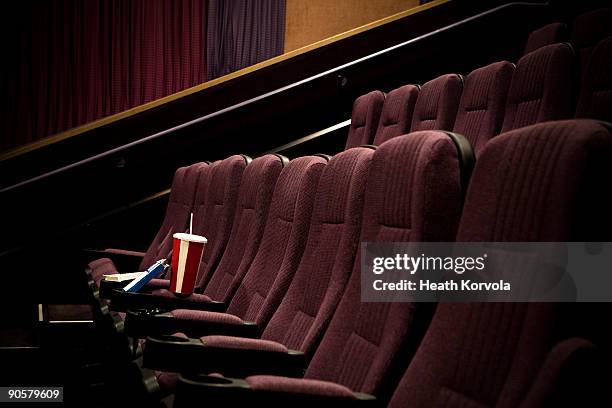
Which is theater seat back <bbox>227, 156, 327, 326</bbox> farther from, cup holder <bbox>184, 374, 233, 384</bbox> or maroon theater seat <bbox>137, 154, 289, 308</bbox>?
cup holder <bbox>184, 374, 233, 384</bbox>

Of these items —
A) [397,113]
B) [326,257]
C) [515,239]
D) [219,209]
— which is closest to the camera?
[515,239]

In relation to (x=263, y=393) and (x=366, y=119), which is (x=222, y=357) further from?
(x=366, y=119)

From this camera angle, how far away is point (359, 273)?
451 millimetres

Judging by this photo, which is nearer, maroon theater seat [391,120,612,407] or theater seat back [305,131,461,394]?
maroon theater seat [391,120,612,407]

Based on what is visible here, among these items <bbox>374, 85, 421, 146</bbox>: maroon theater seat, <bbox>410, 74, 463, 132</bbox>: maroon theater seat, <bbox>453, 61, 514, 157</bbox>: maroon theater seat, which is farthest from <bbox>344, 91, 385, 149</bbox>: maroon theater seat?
<bbox>453, 61, 514, 157</bbox>: maroon theater seat

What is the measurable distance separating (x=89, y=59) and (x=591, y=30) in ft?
5.30

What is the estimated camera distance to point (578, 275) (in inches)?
11.0

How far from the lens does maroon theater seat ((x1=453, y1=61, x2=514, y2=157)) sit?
922 millimetres

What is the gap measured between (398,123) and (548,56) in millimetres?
374

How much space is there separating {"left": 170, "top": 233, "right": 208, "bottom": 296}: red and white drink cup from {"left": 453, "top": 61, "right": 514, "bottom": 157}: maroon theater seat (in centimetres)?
39

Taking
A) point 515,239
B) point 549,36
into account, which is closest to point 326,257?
point 515,239

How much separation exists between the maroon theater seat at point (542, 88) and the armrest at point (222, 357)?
0.44m

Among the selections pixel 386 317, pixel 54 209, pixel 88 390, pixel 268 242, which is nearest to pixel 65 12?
pixel 54 209

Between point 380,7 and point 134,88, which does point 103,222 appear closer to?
point 134,88
